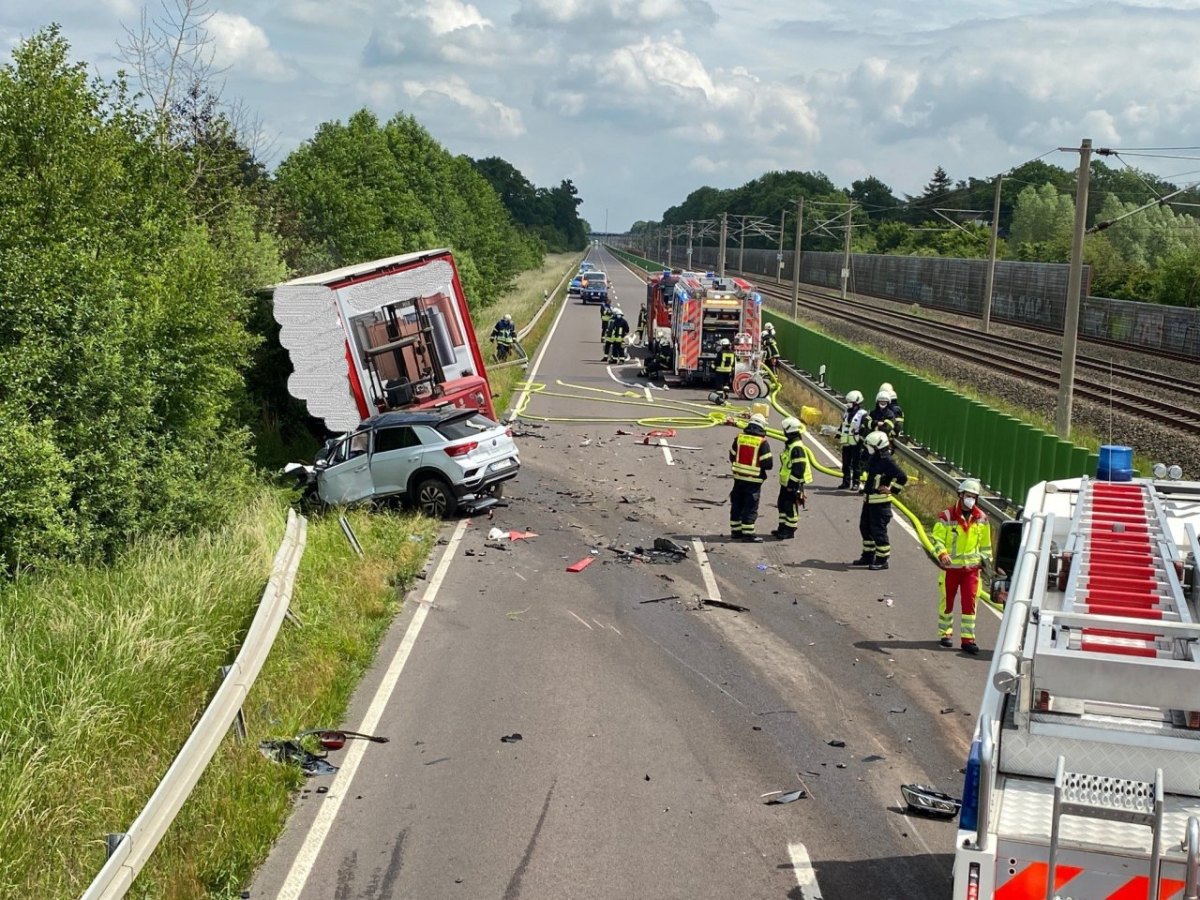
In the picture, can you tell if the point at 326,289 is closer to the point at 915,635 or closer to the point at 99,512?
the point at 99,512

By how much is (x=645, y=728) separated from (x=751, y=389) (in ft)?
67.7

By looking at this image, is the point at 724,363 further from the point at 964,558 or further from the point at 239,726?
the point at 239,726

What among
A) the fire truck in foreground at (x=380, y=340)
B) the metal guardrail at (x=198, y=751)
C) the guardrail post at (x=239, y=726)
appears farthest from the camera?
the fire truck in foreground at (x=380, y=340)

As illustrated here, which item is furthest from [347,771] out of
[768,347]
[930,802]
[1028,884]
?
[768,347]

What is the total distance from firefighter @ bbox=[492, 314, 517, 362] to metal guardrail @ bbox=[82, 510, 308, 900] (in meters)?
23.9

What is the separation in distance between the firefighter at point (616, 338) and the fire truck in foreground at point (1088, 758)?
31282 mm

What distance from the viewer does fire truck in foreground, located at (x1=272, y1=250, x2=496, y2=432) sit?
17906mm

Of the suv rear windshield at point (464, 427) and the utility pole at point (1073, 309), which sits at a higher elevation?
the utility pole at point (1073, 309)

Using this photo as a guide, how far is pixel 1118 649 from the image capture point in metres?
5.50

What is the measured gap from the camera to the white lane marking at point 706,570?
44.9 ft

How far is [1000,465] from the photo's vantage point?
17.5 m

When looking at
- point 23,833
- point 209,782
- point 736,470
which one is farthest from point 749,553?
point 23,833

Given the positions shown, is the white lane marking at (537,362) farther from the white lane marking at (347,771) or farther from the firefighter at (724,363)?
the white lane marking at (347,771)

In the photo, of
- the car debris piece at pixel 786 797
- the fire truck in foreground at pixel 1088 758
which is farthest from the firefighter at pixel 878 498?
the fire truck in foreground at pixel 1088 758
